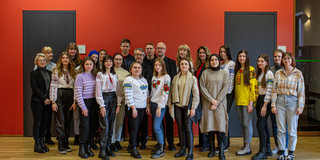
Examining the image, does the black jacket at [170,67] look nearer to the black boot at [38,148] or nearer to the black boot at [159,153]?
the black boot at [159,153]

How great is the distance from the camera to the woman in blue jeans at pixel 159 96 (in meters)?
3.48

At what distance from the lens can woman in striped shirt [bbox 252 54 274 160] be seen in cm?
345

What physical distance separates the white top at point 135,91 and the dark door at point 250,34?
195 centimetres

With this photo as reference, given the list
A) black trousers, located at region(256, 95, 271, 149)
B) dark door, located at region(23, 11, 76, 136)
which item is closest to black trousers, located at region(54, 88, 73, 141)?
dark door, located at region(23, 11, 76, 136)

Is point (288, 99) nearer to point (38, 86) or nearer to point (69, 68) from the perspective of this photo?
point (69, 68)

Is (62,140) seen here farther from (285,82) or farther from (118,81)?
(285,82)

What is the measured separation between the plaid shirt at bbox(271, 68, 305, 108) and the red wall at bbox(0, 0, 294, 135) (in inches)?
60.6

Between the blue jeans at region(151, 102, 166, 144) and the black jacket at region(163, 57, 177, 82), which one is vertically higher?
the black jacket at region(163, 57, 177, 82)

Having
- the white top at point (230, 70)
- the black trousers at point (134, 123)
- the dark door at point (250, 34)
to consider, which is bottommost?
the black trousers at point (134, 123)

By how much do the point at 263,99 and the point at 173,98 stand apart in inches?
46.8

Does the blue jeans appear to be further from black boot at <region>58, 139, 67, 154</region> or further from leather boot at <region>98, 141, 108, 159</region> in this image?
black boot at <region>58, 139, 67, 154</region>

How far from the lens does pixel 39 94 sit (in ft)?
12.1

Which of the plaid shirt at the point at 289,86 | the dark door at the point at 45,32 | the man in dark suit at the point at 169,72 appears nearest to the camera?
the plaid shirt at the point at 289,86

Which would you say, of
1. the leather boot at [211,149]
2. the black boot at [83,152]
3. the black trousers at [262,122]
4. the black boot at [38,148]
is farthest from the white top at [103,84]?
the black trousers at [262,122]
